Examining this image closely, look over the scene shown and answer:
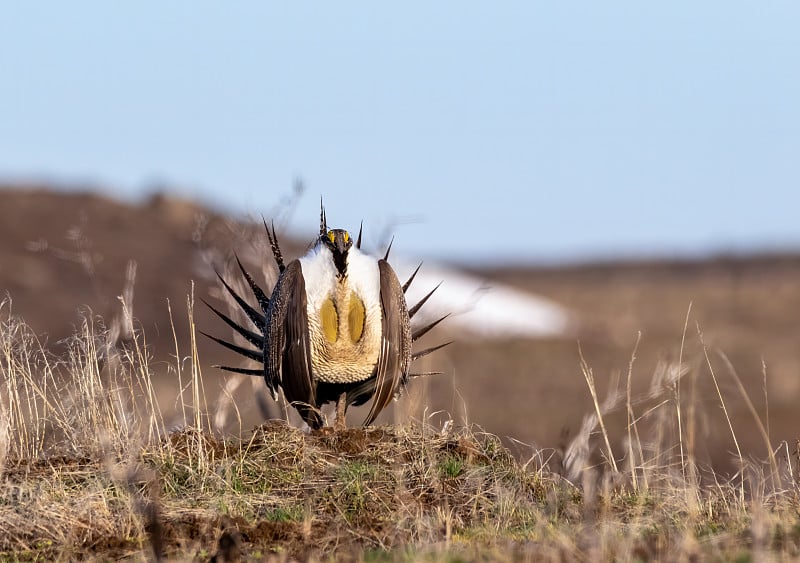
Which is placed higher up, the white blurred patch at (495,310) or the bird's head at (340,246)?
the bird's head at (340,246)

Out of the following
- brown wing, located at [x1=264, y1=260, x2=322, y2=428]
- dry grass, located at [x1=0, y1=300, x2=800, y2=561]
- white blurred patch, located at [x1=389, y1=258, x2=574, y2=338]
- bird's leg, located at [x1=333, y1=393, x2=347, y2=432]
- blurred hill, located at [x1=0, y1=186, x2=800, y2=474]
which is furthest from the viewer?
white blurred patch, located at [x1=389, y1=258, x2=574, y2=338]

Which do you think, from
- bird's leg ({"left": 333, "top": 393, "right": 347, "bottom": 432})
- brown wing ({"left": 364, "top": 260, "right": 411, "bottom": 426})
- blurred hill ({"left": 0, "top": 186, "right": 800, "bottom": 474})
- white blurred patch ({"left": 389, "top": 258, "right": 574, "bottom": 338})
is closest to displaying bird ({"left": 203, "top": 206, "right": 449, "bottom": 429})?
brown wing ({"left": 364, "top": 260, "right": 411, "bottom": 426})

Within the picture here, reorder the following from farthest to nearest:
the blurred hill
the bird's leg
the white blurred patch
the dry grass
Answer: the white blurred patch, the blurred hill, the bird's leg, the dry grass

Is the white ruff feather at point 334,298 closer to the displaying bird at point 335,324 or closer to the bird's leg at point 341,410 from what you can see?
the displaying bird at point 335,324

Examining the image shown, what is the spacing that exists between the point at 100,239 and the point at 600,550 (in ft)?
62.4

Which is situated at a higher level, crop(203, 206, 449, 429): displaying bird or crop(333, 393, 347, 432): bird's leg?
crop(203, 206, 449, 429): displaying bird

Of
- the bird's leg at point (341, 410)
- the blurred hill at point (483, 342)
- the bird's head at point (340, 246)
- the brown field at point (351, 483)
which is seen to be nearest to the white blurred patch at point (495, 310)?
the blurred hill at point (483, 342)

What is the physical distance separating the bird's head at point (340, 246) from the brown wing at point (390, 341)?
0.18 metres

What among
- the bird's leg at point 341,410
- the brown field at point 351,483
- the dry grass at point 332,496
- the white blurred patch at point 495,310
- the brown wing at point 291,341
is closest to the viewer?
the dry grass at point 332,496

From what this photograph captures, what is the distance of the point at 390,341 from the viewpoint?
5.59m

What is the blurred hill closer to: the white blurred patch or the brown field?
the white blurred patch

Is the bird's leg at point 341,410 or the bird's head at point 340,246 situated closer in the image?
the bird's head at point 340,246

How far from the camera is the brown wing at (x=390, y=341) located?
18.3 ft

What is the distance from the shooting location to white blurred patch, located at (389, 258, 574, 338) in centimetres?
2536
